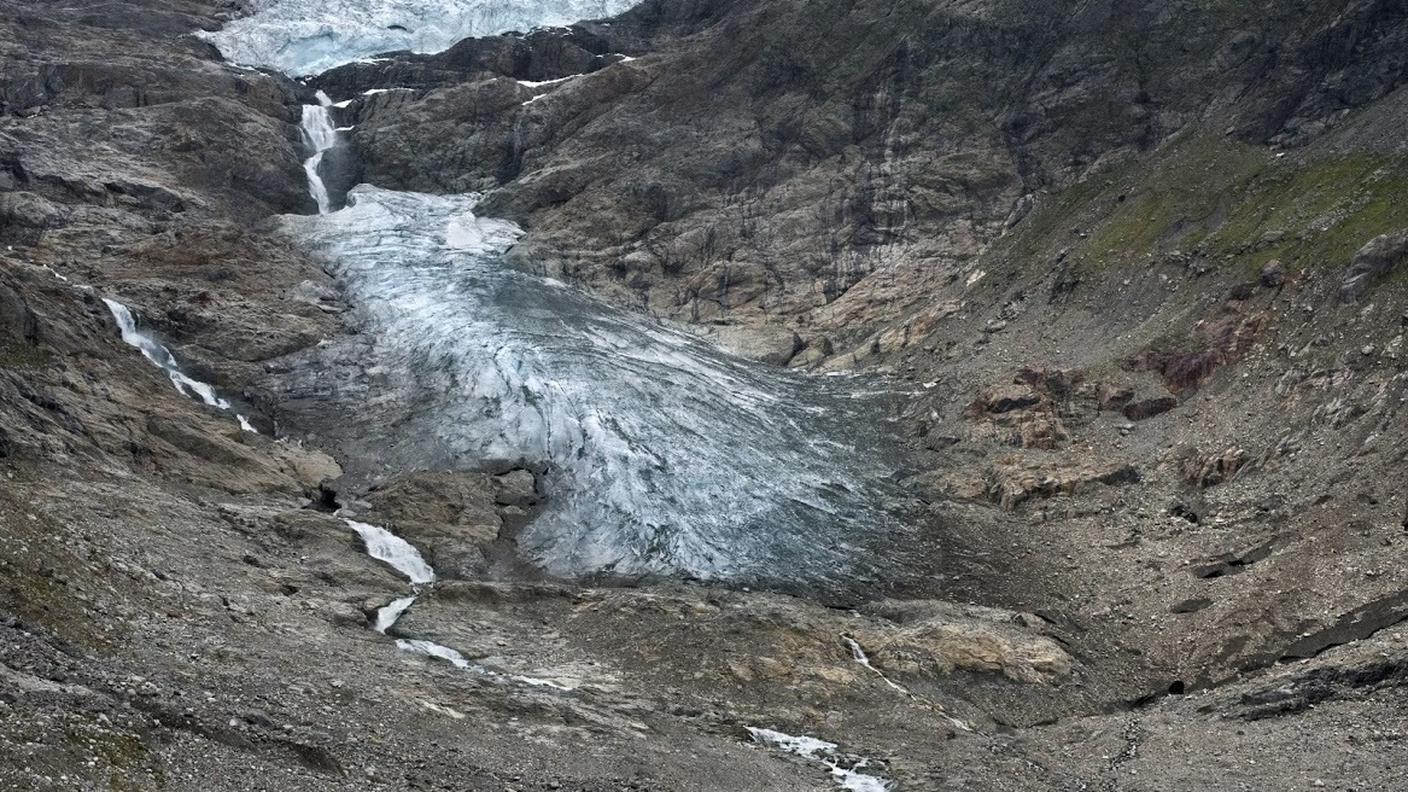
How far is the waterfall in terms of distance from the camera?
85812mm

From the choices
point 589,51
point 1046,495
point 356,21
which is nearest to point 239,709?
point 1046,495

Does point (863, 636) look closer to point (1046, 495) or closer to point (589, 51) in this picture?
point (1046, 495)

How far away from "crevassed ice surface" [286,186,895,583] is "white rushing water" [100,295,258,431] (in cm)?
547

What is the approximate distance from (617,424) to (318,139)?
178 ft

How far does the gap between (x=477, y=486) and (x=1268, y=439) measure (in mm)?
28164

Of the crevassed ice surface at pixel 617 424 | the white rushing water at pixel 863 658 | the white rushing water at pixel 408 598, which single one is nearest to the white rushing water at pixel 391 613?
the white rushing water at pixel 408 598

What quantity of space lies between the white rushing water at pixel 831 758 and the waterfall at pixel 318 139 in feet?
205

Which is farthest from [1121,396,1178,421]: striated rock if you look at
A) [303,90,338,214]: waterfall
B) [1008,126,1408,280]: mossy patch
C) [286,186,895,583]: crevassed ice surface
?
[303,90,338,214]: waterfall

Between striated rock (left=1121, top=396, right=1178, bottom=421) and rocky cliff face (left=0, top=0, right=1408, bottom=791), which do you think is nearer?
rocky cliff face (left=0, top=0, right=1408, bottom=791)

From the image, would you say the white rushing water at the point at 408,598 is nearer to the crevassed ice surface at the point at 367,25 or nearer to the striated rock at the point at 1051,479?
the striated rock at the point at 1051,479

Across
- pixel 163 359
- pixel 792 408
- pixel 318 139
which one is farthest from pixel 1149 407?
pixel 318 139

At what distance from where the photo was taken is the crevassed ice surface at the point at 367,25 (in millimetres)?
103188

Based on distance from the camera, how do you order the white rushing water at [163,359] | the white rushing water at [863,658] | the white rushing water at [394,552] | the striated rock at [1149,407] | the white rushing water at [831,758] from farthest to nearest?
the white rushing water at [163,359] < the striated rock at [1149,407] < the white rushing water at [394,552] < the white rushing water at [863,658] < the white rushing water at [831,758]

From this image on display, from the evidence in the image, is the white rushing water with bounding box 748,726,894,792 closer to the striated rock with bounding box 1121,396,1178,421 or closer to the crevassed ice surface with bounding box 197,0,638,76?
the striated rock with bounding box 1121,396,1178,421
